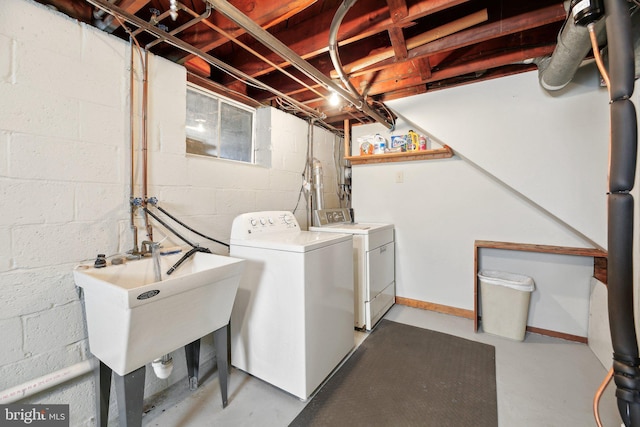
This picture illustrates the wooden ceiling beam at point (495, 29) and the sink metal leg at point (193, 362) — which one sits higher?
the wooden ceiling beam at point (495, 29)

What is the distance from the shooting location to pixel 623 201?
776 mm

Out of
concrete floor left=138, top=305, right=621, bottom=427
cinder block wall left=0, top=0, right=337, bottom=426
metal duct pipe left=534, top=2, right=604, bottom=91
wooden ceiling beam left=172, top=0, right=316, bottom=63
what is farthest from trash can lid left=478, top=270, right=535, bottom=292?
cinder block wall left=0, top=0, right=337, bottom=426

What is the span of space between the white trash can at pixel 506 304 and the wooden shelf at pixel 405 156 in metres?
1.20

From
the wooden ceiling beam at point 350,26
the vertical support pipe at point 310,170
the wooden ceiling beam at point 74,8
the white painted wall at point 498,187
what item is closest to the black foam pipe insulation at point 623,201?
the wooden ceiling beam at point 350,26

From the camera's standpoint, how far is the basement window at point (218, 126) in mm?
1991

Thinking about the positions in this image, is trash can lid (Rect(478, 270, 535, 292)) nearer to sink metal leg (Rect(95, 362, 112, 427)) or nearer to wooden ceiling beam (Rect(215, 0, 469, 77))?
wooden ceiling beam (Rect(215, 0, 469, 77))

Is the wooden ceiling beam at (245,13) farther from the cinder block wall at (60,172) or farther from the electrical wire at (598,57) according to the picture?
the electrical wire at (598,57)

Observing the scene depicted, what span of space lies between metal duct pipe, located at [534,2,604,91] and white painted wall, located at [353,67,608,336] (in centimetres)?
20

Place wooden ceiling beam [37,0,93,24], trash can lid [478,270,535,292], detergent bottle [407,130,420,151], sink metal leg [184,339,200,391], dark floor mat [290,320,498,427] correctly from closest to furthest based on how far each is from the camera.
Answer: wooden ceiling beam [37,0,93,24] → dark floor mat [290,320,498,427] → sink metal leg [184,339,200,391] → trash can lid [478,270,535,292] → detergent bottle [407,130,420,151]

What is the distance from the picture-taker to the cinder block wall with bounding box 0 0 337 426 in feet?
3.64

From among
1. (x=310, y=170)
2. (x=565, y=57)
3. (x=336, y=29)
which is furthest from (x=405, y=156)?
(x=336, y=29)

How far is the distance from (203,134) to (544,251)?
292 centimetres

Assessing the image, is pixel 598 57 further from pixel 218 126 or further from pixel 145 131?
pixel 218 126

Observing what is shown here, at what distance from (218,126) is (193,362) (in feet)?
5.72
